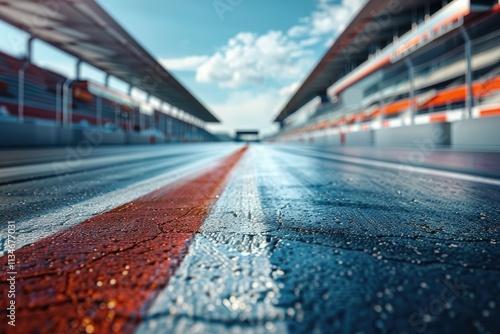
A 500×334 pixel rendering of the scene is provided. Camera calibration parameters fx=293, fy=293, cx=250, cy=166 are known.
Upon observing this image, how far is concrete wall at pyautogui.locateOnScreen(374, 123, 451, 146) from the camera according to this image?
26.0ft

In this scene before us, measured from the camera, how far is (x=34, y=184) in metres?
2.51

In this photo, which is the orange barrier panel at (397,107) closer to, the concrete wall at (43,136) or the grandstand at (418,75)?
the grandstand at (418,75)

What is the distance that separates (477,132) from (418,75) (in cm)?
2190

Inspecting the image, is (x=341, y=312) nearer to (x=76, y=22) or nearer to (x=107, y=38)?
(x=76, y=22)

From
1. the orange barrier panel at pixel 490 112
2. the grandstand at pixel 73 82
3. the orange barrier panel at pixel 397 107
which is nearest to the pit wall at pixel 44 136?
the grandstand at pixel 73 82

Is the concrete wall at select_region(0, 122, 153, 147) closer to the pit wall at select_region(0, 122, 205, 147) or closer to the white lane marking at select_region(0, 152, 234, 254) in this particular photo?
the pit wall at select_region(0, 122, 205, 147)

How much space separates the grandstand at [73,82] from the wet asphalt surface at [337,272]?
1191 centimetres

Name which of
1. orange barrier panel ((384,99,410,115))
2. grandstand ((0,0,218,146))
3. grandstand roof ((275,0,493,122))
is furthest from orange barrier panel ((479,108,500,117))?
orange barrier panel ((384,99,410,115))

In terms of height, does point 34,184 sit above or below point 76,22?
below

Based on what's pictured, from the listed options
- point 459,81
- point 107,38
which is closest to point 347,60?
point 459,81

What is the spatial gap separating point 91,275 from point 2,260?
1.13ft

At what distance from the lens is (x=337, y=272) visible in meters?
0.72

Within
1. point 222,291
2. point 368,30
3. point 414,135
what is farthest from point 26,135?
point 368,30

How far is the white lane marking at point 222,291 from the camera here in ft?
1.69
